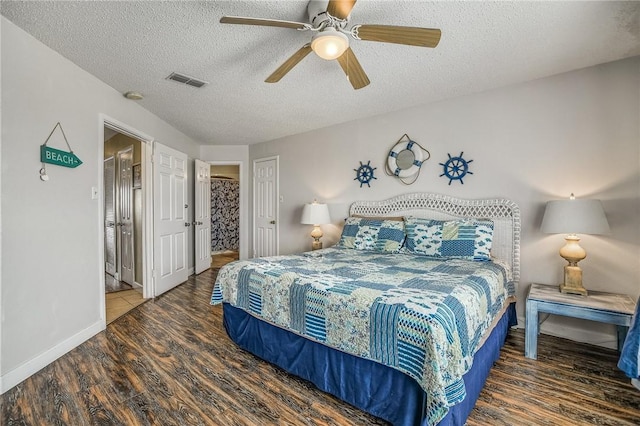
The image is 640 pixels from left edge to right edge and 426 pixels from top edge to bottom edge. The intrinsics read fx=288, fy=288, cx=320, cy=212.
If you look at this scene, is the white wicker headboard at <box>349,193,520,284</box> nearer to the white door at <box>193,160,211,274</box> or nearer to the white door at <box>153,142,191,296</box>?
the white door at <box>153,142,191,296</box>

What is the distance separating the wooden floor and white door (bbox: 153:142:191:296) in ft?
4.56

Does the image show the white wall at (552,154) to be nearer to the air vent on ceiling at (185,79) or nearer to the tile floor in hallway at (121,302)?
the air vent on ceiling at (185,79)

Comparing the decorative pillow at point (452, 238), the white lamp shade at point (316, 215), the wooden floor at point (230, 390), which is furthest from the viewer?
the white lamp shade at point (316, 215)

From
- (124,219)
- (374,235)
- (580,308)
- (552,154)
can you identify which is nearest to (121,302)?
(124,219)

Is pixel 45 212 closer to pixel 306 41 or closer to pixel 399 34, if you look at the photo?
pixel 306 41

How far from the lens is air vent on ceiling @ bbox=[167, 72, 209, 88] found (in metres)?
2.65

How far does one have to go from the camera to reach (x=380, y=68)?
254 cm

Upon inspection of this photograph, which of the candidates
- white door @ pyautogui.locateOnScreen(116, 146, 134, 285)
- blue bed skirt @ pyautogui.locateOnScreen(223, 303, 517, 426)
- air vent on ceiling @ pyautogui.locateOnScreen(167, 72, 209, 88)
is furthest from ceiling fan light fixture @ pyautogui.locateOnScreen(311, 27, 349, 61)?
white door @ pyautogui.locateOnScreen(116, 146, 134, 285)

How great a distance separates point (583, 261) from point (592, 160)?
887 millimetres

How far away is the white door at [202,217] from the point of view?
502 centimetres

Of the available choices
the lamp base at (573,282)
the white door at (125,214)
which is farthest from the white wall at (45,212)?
the lamp base at (573,282)

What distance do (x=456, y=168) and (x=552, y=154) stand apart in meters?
0.82

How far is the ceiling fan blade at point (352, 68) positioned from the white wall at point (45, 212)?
223 cm

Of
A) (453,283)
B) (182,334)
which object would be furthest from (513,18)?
(182,334)
